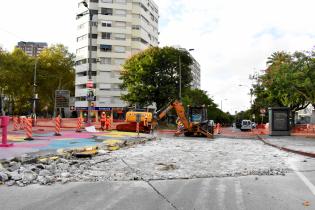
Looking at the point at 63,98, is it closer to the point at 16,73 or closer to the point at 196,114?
the point at 196,114

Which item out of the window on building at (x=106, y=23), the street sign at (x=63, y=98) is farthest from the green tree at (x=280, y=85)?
the window on building at (x=106, y=23)

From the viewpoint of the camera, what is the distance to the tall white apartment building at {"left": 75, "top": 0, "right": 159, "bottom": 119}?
80250mm

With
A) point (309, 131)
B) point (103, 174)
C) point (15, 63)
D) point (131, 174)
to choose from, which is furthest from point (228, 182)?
point (15, 63)

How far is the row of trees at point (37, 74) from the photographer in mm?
73938

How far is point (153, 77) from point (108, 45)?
26.1m

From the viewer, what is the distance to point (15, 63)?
7419 centimetres

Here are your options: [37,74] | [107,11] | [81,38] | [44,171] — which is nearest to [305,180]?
[44,171]

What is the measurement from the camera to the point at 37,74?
77438mm

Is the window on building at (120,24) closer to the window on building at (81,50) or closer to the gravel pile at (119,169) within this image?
the window on building at (81,50)

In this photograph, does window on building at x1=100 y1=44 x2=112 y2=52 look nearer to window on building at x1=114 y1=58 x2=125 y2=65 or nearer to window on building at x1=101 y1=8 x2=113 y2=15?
window on building at x1=114 y1=58 x2=125 y2=65

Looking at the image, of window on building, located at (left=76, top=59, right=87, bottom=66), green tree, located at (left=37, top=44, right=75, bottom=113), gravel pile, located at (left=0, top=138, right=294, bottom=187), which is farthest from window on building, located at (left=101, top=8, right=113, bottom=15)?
gravel pile, located at (left=0, top=138, right=294, bottom=187)

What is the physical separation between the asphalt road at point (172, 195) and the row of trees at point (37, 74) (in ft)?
225

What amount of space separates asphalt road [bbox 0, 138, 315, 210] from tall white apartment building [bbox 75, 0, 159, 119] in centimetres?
7035

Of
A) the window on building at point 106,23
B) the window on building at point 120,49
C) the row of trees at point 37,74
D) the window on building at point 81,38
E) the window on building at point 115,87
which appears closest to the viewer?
the row of trees at point 37,74
